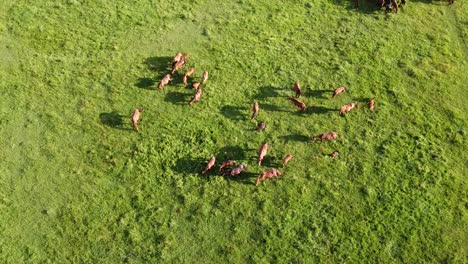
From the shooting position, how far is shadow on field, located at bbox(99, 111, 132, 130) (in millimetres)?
10125

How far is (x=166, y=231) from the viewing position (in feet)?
28.6

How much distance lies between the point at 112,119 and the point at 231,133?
2.50 meters

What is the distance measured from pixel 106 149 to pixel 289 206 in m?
3.77

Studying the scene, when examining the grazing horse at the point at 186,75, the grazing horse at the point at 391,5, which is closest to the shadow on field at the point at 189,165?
the grazing horse at the point at 186,75

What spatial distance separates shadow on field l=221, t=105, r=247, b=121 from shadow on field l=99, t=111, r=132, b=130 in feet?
7.02

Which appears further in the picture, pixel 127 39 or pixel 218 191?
pixel 127 39

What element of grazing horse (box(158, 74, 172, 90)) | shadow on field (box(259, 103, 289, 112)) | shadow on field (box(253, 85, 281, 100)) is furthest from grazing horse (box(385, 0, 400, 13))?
grazing horse (box(158, 74, 172, 90))

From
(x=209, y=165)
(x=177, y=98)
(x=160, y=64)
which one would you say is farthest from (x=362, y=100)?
(x=160, y=64)

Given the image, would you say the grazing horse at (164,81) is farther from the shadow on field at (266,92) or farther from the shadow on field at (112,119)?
the shadow on field at (266,92)

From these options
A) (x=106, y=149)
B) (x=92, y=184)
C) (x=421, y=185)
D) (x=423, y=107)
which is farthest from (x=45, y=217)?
(x=423, y=107)

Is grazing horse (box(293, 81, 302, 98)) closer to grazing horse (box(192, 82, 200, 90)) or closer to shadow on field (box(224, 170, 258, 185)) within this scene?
grazing horse (box(192, 82, 200, 90))

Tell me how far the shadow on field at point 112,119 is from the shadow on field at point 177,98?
1.08 metres

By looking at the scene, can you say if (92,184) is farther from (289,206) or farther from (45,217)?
(289,206)

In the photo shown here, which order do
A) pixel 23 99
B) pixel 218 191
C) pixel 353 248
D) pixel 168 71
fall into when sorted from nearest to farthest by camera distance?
pixel 353 248, pixel 218 191, pixel 23 99, pixel 168 71
